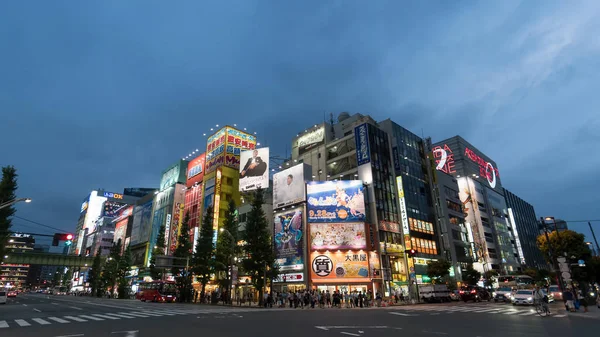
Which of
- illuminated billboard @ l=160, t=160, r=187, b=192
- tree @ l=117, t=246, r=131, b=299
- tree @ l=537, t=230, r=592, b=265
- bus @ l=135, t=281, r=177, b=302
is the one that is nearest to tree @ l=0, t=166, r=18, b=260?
bus @ l=135, t=281, r=177, b=302

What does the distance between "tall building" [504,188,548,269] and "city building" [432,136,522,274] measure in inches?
356

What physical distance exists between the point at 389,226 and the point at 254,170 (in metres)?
26.8

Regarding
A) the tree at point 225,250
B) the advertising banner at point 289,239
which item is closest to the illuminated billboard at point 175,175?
the advertising banner at point 289,239

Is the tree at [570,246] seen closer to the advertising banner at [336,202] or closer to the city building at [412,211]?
the city building at [412,211]

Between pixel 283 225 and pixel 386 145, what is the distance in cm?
2471

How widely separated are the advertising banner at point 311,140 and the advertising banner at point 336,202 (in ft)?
61.6

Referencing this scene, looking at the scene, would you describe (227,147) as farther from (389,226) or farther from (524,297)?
(524,297)

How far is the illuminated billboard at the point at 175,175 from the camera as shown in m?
86.8

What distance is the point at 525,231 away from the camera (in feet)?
404

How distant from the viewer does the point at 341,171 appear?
6150cm

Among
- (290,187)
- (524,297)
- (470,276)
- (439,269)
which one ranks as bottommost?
(524,297)

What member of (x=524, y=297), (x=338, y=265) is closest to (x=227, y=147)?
(x=338, y=265)

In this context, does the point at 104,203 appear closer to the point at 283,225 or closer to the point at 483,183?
the point at 283,225

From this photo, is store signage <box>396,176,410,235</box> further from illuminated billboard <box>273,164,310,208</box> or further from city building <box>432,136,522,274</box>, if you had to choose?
city building <box>432,136,522,274</box>
